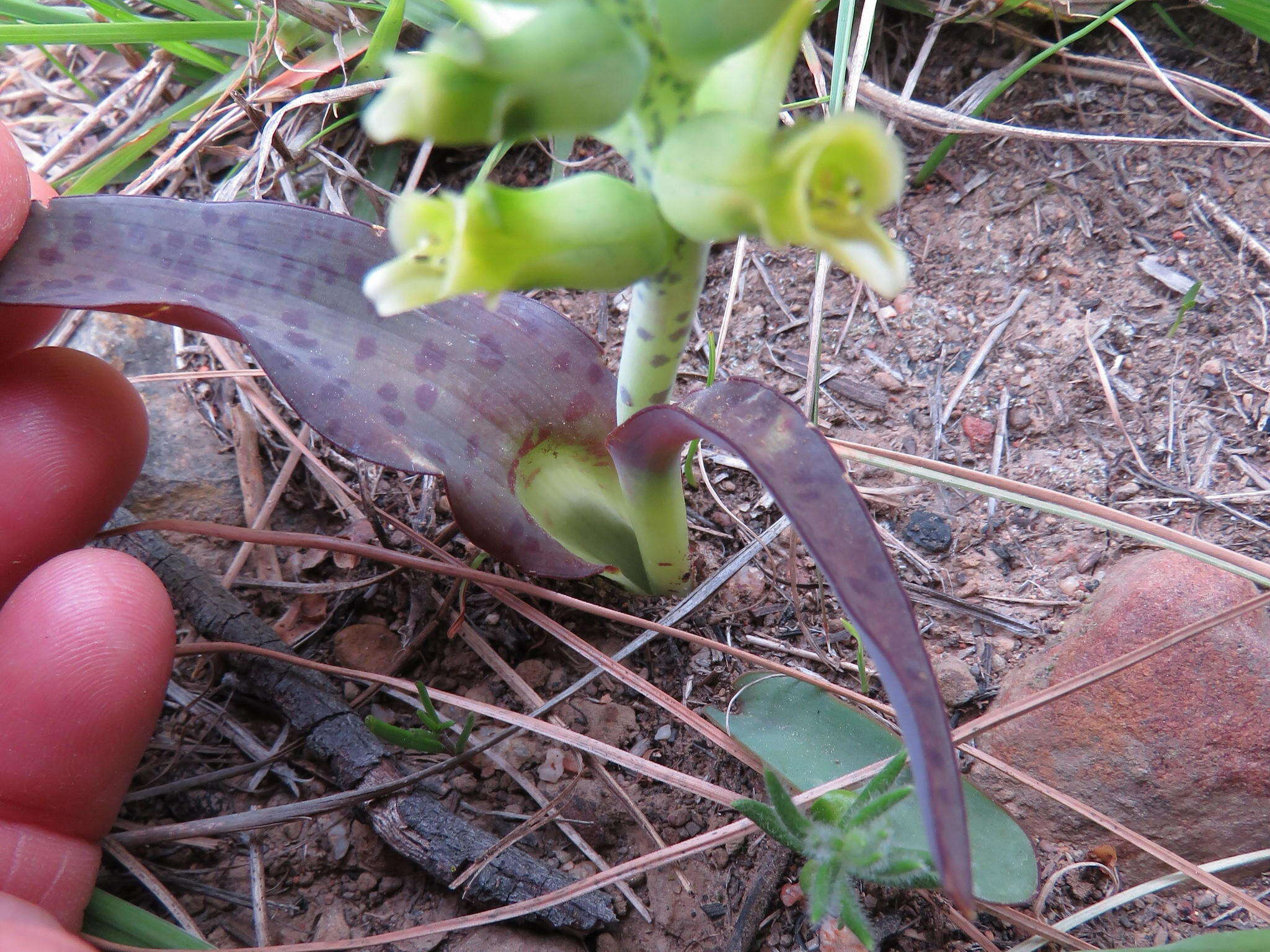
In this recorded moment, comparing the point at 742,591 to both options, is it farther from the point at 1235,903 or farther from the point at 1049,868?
the point at 1235,903

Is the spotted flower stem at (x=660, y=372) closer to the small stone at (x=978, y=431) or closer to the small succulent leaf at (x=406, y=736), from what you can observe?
the small succulent leaf at (x=406, y=736)

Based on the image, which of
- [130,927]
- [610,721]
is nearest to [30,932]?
[130,927]

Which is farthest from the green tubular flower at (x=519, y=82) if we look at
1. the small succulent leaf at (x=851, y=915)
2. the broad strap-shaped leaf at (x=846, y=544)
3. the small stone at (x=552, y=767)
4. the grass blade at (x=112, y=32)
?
the grass blade at (x=112, y=32)

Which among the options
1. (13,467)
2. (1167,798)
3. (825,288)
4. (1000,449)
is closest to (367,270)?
(13,467)

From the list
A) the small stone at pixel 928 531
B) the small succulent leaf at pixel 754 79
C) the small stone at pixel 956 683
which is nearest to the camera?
the small succulent leaf at pixel 754 79

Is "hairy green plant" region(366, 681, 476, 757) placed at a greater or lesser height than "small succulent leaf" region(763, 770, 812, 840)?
lesser

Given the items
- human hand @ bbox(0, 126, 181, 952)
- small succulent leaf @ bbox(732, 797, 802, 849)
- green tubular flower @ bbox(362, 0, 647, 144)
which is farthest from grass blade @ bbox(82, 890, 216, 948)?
→ green tubular flower @ bbox(362, 0, 647, 144)

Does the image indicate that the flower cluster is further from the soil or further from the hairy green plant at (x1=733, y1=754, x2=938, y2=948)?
the soil
